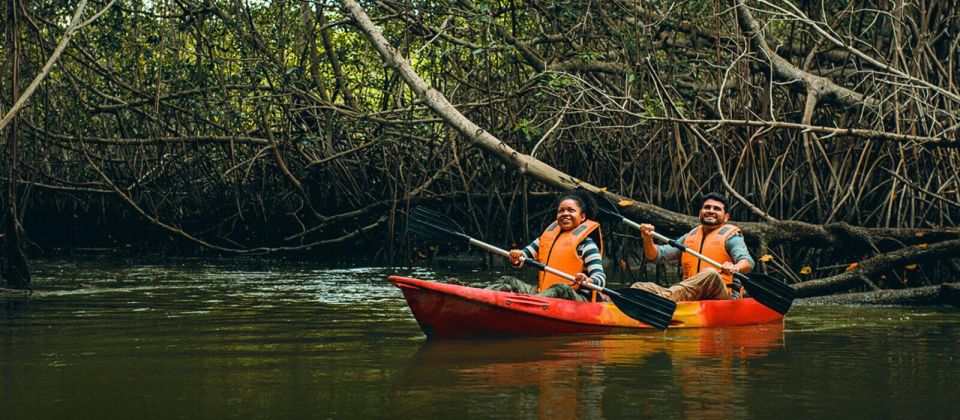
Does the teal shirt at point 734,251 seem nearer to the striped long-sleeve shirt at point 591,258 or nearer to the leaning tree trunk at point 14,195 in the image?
the striped long-sleeve shirt at point 591,258

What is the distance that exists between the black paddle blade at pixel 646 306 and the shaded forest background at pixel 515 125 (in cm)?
182

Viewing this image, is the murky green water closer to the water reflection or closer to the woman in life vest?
the water reflection

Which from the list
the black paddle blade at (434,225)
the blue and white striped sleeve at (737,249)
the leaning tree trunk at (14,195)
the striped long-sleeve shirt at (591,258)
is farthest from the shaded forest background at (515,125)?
the black paddle blade at (434,225)

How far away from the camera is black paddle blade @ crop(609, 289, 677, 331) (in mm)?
6941

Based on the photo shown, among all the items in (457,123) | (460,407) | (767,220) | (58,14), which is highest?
(58,14)

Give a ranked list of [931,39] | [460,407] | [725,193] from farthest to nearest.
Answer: [725,193] < [931,39] < [460,407]

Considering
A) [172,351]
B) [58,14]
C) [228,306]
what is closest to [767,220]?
[228,306]

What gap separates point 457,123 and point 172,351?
12.4 ft

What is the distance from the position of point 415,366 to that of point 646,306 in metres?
1.81

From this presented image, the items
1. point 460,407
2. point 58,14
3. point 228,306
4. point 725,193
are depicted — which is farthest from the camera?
point 58,14

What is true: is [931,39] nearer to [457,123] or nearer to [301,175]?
[457,123]

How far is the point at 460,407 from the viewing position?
4398mm

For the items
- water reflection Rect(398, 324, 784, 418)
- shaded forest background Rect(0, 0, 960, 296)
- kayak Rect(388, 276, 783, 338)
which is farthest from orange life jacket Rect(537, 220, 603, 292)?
shaded forest background Rect(0, 0, 960, 296)

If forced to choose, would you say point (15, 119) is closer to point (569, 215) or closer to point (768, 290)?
point (569, 215)
